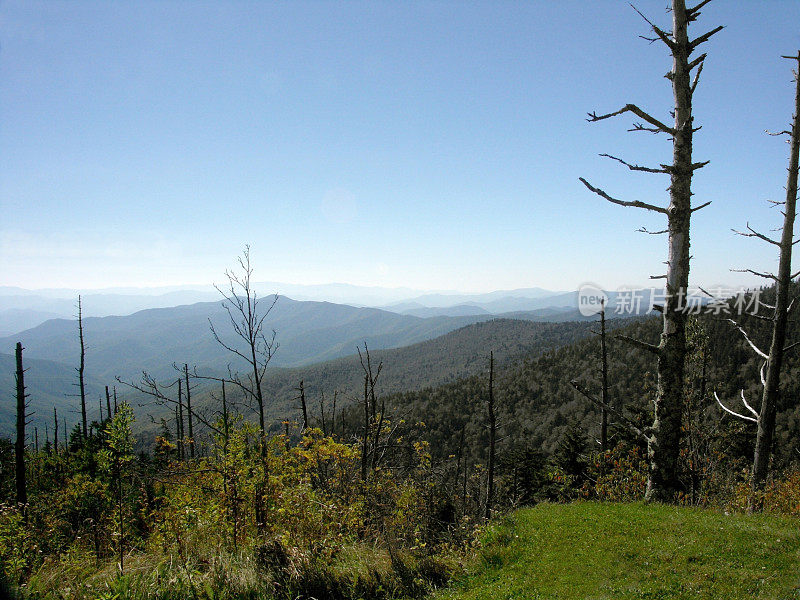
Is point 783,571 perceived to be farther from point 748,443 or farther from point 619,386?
point 619,386

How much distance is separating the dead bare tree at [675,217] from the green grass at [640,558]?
1.16 meters

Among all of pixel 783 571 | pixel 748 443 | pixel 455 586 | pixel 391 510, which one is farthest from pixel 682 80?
pixel 748 443

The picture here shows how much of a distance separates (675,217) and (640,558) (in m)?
5.05

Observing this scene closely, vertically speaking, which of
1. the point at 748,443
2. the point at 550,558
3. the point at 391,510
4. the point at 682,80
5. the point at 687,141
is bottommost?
the point at 748,443

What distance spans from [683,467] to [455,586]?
13368mm

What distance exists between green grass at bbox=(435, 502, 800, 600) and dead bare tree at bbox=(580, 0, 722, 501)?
116 cm

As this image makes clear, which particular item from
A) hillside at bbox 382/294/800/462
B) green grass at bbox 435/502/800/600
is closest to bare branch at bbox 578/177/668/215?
green grass at bbox 435/502/800/600

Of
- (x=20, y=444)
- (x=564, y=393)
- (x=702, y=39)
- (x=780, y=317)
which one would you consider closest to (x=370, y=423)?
(x=780, y=317)

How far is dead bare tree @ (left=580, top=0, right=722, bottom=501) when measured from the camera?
5.70 metres

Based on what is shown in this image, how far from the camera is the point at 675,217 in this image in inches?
230

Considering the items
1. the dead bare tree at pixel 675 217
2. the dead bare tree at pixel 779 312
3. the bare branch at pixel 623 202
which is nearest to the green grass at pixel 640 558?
the dead bare tree at pixel 675 217

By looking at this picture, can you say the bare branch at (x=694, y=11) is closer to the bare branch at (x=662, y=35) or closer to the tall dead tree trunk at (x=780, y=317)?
the bare branch at (x=662, y=35)

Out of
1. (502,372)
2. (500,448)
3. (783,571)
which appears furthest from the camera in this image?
(502,372)

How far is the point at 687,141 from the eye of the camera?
19.0 ft
